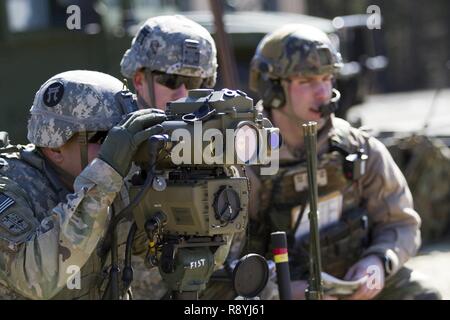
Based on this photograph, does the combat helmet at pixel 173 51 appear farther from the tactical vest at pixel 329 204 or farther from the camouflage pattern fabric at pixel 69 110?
the camouflage pattern fabric at pixel 69 110

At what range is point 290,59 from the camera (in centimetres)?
500

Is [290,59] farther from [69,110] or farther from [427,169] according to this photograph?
[427,169]

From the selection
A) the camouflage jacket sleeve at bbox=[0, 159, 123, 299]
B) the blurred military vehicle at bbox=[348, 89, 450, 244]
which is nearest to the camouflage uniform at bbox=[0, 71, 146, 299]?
the camouflage jacket sleeve at bbox=[0, 159, 123, 299]

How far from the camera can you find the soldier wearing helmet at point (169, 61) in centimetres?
445

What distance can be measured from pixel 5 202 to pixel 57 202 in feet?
0.85

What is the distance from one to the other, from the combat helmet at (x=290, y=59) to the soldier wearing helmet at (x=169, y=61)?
0.50m

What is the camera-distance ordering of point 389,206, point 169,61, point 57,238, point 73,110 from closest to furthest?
point 57,238 → point 73,110 → point 169,61 → point 389,206

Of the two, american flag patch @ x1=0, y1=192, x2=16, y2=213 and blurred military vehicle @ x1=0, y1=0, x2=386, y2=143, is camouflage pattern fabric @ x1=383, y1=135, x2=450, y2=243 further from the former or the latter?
american flag patch @ x1=0, y1=192, x2=16, y2=213

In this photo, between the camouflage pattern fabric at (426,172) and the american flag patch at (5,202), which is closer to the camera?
the american flag patch at (5,202)

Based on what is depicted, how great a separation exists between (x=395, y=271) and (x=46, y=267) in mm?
2045

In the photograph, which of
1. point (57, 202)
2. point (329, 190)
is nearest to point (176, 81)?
point (329, 190)

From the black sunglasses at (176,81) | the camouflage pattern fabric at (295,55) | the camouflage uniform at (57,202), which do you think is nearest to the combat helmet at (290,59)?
the camouflage pattern fabric at (295,55)

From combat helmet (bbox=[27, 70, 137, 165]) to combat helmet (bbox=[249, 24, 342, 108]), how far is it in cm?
144

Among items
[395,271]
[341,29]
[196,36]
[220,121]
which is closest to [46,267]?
[220,121]
